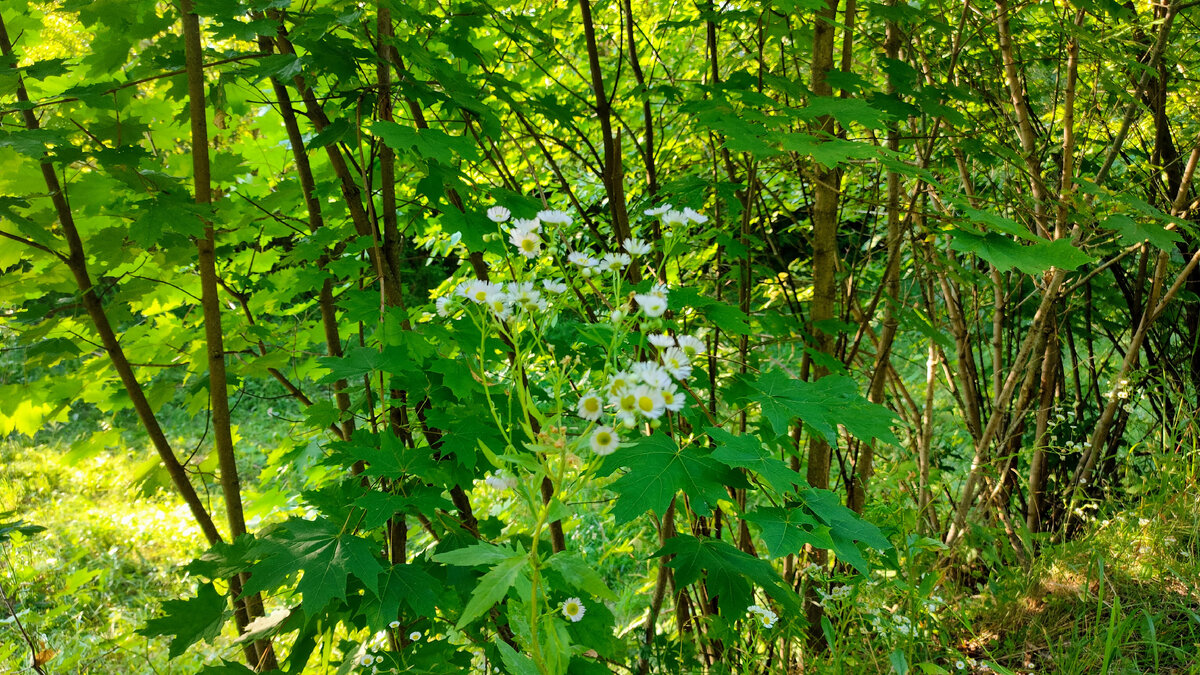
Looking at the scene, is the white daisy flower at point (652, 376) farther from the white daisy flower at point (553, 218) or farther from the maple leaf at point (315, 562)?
the maple leaf at point (315, 562)

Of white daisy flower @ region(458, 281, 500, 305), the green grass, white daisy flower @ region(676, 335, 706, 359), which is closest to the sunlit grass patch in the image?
white daisy flower @ region(676, 335, 706, 359)

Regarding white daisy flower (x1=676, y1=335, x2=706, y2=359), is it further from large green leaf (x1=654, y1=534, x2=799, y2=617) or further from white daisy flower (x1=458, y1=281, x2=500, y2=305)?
large green leaf (x1=654, y1=534, x2=799, y2=617)

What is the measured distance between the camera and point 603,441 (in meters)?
0.70

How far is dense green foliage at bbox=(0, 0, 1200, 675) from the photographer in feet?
3.20

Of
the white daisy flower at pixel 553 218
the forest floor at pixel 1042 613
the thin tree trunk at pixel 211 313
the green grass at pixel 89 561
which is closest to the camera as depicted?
the white daisy flower at pixel 553 218

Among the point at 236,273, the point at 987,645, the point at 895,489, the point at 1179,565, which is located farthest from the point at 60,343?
the point at 1179,565

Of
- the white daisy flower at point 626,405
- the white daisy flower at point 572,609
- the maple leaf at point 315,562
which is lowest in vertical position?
the white daisy flower at point 572,609

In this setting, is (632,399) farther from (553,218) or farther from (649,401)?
(553,218)

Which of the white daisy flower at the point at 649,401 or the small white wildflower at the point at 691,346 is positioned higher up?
the white daisy flower at the point at 649,401

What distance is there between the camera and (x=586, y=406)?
2.36 ft

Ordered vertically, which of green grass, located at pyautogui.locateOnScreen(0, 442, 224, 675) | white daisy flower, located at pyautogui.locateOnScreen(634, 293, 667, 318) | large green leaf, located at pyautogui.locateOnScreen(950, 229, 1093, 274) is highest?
white daisy flower, located at pyautogui.locateOnScreen(634, 293, 667, 318)

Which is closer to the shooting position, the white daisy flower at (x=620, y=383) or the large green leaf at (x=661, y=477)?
the white daisy flower at (x=620, y=383)

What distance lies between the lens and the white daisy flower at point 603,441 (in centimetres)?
69

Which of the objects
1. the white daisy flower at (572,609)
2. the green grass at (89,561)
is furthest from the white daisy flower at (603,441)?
the green grass at (89,561)
